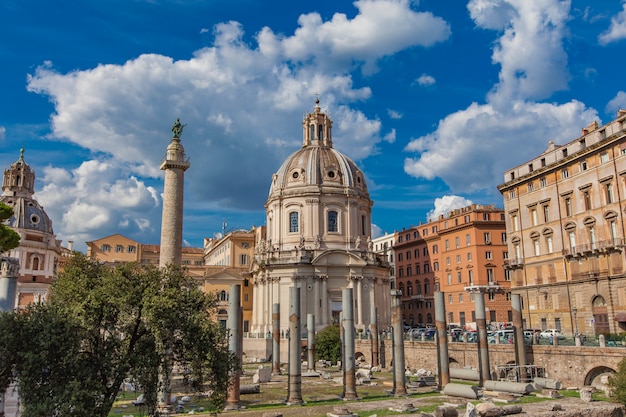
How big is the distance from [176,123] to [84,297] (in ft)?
77.7

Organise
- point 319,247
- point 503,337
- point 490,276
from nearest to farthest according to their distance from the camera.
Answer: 1. point 503,337
2. point 319,247
3. point 490,276

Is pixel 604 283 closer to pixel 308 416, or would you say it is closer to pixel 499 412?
pixel 499 412

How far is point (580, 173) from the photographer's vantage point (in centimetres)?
4388

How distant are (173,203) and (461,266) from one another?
42.1 m

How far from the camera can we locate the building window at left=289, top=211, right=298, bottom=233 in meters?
66.8

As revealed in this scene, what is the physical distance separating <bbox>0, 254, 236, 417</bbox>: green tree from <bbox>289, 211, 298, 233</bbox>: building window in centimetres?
4698

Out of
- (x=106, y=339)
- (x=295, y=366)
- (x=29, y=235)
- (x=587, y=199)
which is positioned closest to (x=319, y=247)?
(x=587, y=199)

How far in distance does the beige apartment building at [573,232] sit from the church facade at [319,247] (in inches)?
720

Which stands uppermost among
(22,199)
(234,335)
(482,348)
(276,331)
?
(22,199)

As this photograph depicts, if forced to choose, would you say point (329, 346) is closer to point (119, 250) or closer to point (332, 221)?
point (332, 221)

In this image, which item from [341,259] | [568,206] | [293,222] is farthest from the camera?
[293,222]

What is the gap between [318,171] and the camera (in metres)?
67.9

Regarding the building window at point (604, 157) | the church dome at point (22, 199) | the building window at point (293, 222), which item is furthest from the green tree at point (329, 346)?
the church dome at point (22, 199)

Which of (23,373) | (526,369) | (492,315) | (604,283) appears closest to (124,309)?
(23,373)
